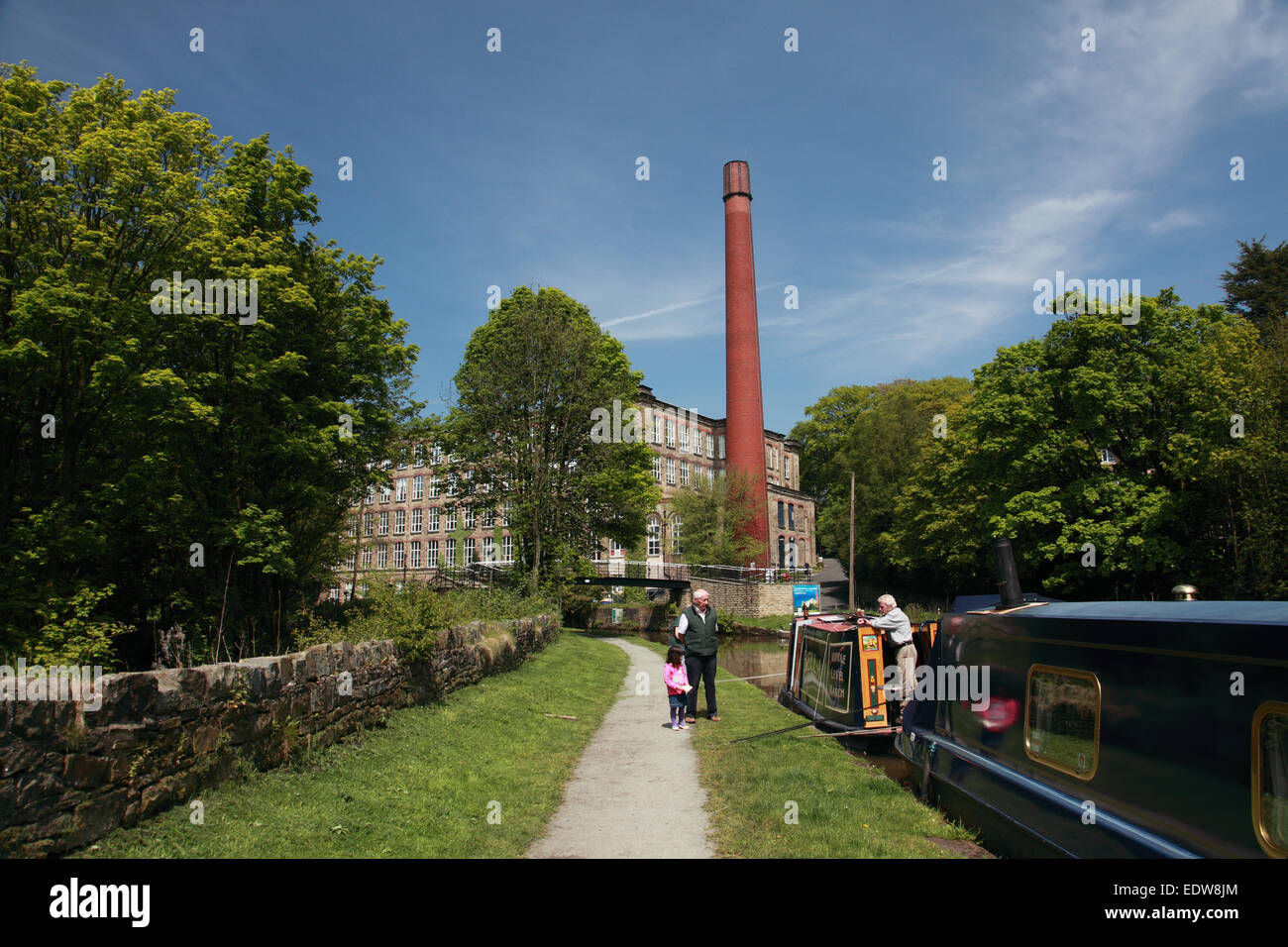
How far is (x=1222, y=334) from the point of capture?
27094 mm

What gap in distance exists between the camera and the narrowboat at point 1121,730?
12.1 feet

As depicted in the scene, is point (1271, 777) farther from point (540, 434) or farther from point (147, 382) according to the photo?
point (540, 434)

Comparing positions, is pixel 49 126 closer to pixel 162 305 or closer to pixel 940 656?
pixel 162 305

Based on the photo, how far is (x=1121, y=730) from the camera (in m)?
4.73

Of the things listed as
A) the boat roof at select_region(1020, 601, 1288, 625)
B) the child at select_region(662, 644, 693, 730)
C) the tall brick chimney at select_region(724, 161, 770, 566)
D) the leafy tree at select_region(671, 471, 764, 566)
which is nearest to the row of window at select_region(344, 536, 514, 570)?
the leafy tree at select_region(671, 471, 764, 566)

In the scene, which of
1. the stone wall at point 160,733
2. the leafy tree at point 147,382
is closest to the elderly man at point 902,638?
the stone wall at point 160,733

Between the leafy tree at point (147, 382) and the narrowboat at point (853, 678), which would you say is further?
the leafy tree at point (147, 382)

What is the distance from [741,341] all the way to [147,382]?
38.1 m

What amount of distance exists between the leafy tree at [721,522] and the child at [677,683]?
3795cm

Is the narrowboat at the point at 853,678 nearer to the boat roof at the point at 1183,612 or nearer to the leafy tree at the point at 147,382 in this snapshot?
the boat roof at the point at 1183,612

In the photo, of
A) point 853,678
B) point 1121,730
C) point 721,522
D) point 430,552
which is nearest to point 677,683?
point 853,678

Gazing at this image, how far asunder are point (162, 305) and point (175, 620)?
7.20 m

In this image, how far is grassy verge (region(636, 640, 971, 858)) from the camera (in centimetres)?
591
